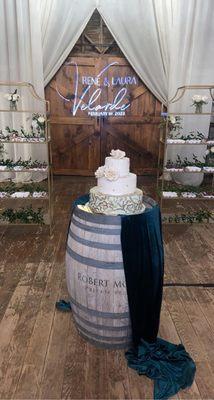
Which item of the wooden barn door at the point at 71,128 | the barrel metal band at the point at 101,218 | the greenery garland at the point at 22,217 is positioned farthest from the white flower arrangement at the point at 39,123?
the wooden barn door at the point at 71,128

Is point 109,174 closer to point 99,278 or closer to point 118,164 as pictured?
point 118,164

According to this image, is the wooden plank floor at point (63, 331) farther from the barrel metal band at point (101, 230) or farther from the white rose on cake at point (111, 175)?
the white rose on cake at point (111, 175)

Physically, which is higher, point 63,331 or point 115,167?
point 115,167

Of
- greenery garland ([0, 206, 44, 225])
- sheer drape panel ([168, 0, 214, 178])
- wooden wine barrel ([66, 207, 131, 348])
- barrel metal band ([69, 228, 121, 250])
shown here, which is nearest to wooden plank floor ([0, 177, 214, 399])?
wooden wine barrel ([66, 207, 131, 348])

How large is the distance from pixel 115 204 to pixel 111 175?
0.52ft

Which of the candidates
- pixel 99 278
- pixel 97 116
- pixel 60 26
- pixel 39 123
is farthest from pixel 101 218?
pixel 60 26

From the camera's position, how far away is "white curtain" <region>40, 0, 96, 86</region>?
5.07 meters

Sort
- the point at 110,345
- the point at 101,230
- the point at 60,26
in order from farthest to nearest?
the point at 60,26
the point at 110,345
the point at 101,230

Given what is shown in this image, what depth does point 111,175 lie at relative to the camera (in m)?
1.82

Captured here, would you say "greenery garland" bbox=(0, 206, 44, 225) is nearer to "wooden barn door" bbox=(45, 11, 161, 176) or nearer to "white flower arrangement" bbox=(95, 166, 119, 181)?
"white flower arrangement" bbox=(95, 166, 119, 181)

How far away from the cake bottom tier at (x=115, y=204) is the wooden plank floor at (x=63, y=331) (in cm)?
84

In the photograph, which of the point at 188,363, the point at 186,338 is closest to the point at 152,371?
the point at 188,363

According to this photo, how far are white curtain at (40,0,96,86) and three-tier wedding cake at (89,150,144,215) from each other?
13.3 ft

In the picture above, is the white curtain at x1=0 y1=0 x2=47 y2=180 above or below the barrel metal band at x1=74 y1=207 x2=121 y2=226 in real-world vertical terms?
above
